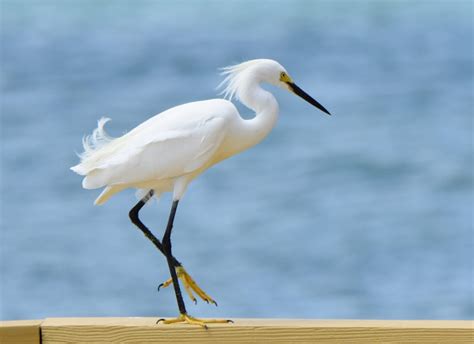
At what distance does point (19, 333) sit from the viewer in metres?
2.35

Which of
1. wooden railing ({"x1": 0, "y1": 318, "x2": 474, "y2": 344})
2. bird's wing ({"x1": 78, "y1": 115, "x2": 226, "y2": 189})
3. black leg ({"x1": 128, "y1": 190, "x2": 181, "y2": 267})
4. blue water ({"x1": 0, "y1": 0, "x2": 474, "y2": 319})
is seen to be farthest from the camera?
blue water ({"x1": 0, "y1": 0, "x2": 474, "y2": 319})

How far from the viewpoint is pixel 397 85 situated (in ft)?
35.0

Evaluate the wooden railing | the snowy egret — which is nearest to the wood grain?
the wooden railing

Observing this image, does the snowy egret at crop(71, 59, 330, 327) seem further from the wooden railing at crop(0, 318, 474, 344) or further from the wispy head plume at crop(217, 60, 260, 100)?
the wooden railing at crop(0, 318, 474, 344)

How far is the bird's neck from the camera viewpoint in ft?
8.70

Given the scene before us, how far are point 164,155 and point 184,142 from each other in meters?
0.05

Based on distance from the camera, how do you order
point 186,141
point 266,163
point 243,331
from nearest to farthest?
point 243,331 → point 186,141 → point 266,163

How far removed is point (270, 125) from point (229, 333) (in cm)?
56

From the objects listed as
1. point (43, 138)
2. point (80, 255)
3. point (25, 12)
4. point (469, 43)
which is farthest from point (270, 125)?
point (25, 12)

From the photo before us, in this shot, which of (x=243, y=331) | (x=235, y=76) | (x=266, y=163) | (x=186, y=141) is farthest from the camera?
(x=266, y=163)

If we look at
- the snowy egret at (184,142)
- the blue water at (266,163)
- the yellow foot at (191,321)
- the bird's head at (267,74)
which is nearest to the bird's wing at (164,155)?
the snowy egret at (184,142)

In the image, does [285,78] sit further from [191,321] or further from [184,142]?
[191,321]

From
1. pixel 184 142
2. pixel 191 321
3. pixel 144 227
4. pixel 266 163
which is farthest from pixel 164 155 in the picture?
pixel 266 163

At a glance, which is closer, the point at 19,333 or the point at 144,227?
the point at 19,333
